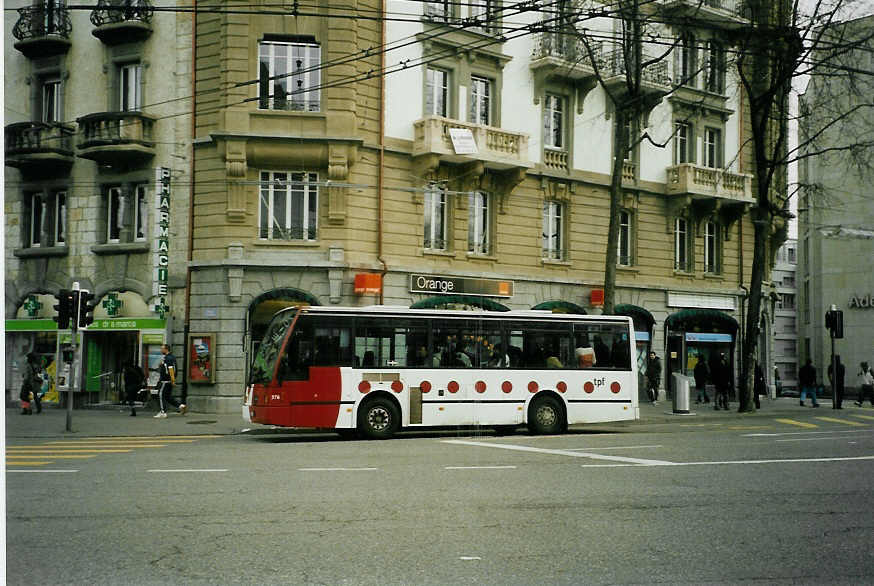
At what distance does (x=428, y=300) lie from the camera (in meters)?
27.6

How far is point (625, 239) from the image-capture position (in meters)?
33.2

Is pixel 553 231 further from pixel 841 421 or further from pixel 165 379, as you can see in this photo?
pixel 165 379

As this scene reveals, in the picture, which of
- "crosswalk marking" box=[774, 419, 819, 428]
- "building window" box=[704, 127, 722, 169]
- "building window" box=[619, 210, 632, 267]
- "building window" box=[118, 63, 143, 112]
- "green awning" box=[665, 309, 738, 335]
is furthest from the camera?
"building window" box=[704, 127, 722, 169]

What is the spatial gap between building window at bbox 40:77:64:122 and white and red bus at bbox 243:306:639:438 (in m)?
14.2

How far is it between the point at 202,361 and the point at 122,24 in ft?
33.0

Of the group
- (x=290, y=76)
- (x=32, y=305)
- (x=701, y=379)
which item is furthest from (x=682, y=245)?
(x=32, y=305)

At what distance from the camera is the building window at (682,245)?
3465 centimetres

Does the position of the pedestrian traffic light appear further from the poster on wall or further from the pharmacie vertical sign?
the pharmacie vertical sign

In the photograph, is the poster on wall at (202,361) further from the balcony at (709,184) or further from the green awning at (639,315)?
the balcony at (709,184)

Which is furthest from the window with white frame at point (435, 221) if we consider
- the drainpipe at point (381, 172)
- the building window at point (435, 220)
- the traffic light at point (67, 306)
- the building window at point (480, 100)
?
the traffic light at point (67, 306)

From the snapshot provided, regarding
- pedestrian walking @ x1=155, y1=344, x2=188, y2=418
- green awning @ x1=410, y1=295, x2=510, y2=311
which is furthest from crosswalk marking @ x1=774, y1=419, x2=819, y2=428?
pedestrian walking @ x1=155, y1=344, x2=188, y2=418

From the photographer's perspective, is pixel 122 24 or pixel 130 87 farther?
pixel 130 87

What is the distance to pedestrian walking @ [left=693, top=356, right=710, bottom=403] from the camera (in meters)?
32.3

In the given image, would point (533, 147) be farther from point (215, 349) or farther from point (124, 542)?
point (124, 542)
